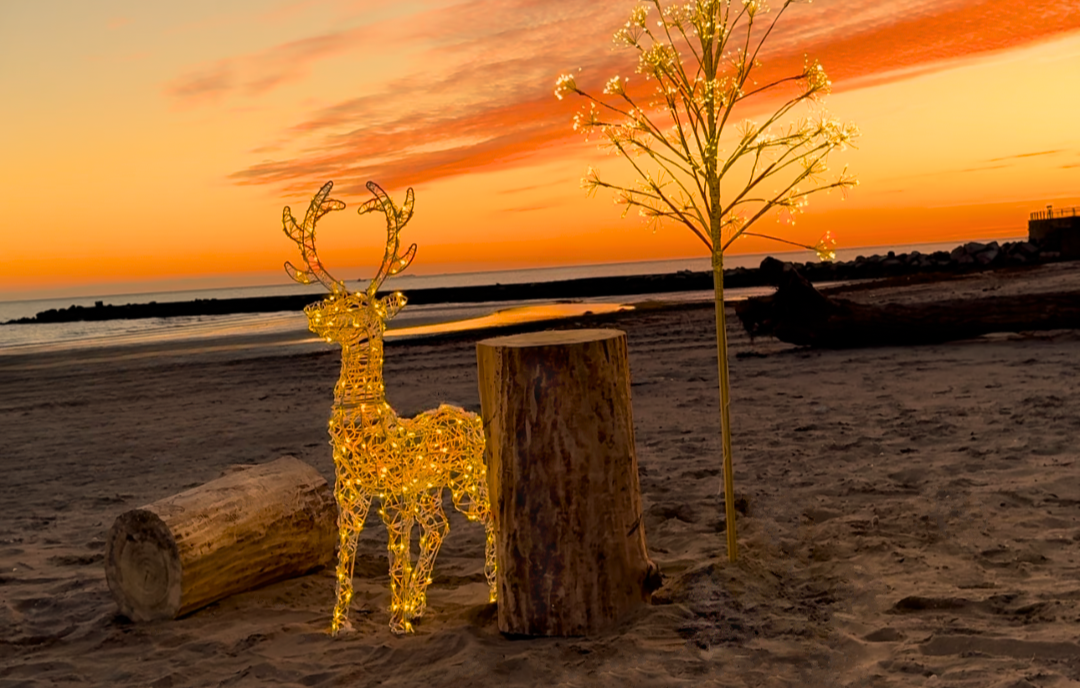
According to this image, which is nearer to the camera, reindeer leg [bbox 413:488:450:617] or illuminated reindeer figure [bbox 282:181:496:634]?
illuminated reindeer figure [bbox 282:181:496:634]

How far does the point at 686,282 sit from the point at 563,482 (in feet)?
167

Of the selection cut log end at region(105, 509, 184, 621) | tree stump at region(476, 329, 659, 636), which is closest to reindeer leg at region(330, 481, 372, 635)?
tree stump at region(476, 329, 659, 636)

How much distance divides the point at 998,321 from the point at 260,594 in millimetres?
11867

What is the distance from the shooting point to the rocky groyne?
43.2 metres

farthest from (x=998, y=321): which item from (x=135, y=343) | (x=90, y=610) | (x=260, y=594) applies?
(x=135, y=343)

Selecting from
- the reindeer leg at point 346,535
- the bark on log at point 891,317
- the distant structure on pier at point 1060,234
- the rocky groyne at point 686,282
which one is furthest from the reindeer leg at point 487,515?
the distant structure on pier at point 1060,234

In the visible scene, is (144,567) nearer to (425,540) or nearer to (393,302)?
(425,540)

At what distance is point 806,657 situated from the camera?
3.69 meters

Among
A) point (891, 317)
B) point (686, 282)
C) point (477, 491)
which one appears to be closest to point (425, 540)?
point (477, 491)

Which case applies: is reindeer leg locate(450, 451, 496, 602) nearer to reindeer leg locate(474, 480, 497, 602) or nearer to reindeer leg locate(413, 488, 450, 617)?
reindeer leg locate(474, 480, 497, 602)

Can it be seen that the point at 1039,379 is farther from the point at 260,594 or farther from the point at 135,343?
the point at 135,343

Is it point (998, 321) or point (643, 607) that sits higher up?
point (998, 321)

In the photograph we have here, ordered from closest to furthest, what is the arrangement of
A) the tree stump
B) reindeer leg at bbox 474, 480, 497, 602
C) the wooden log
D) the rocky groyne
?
the tree stump, reindeer leg at bbox 474, 480, 497, 602, the wooden log, the rocky groyne

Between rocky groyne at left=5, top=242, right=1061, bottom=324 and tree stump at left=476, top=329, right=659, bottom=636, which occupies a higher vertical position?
rocky groyne at left=5, top=242, right=1061, bottom=324
